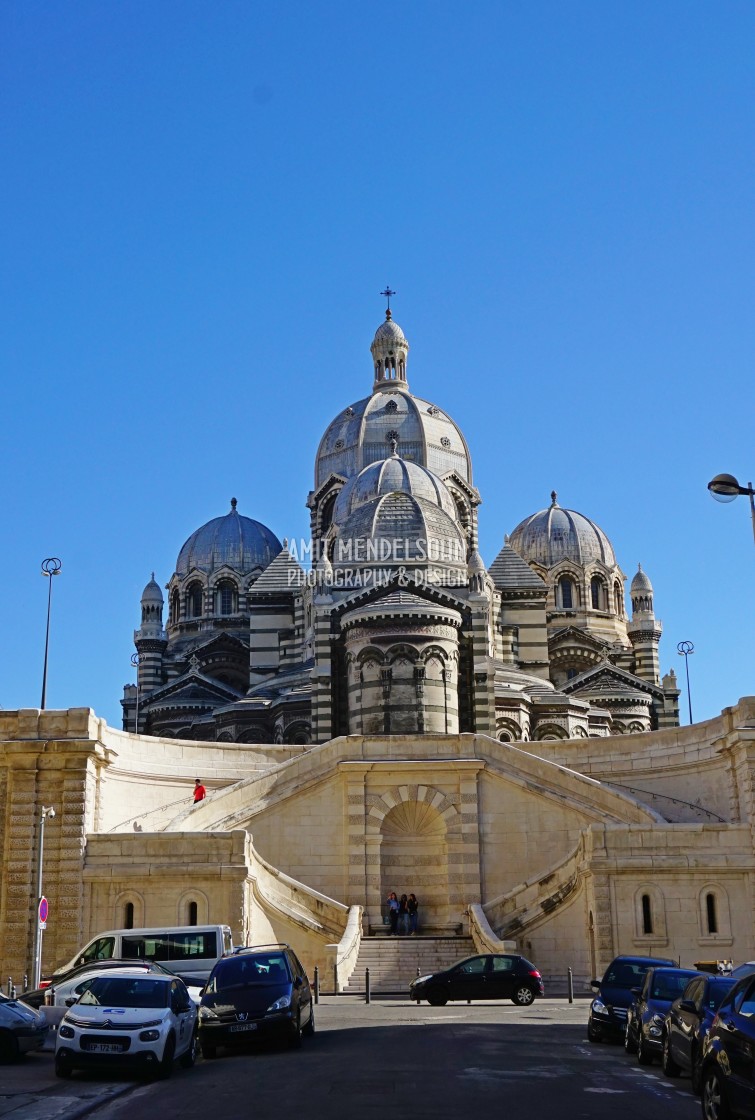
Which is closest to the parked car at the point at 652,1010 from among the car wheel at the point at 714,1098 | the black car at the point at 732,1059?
the black car at the point at 732,1059

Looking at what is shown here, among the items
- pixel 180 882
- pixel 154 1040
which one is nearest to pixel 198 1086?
pixel 154 1040

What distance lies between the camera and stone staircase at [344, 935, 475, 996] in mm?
32375

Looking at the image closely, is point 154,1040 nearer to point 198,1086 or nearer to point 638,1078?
point 198,1086

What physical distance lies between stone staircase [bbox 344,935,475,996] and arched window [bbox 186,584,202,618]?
4247 centimetres

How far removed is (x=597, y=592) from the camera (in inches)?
2938

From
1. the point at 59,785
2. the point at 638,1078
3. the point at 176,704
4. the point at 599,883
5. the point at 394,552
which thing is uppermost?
the point at 394,552

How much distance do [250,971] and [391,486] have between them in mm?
41588

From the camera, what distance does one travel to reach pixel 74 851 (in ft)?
112

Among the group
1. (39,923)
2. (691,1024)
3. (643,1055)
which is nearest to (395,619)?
(39,923)

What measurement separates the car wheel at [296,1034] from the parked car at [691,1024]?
4.99 metres

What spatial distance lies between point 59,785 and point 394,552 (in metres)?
23.6

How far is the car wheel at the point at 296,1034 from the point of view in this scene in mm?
18808

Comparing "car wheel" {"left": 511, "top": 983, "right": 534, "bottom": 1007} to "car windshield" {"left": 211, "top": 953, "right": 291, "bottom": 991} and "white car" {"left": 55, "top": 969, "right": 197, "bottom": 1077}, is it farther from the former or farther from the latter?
"white car" {"left": 55, "top": 969, "right": 197, "bottom": 1077}

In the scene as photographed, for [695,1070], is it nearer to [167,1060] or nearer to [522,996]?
[167,1060]
